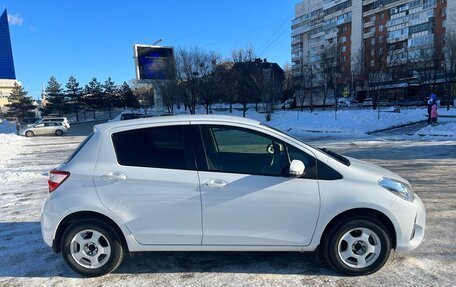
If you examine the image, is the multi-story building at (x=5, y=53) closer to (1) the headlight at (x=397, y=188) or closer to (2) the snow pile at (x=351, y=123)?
(2) the snow pile at (x=351, y=123)

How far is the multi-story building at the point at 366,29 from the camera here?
57253 mm

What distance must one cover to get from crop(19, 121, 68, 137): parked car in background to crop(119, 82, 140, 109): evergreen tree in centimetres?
5812

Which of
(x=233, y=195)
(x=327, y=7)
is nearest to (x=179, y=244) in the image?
(x=233, y=195)

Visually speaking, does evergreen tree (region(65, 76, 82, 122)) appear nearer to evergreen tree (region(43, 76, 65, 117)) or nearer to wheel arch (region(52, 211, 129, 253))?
evergreen tree (region(43, 76, 65, 117))

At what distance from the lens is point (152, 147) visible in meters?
3.68

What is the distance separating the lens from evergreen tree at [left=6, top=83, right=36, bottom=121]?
75312mm

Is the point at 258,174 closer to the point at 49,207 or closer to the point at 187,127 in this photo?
the point at 187,127

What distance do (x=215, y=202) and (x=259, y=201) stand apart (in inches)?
17.6

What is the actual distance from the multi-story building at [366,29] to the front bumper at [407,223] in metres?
36.6

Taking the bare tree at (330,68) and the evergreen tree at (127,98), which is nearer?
the bare tree at (330,68)

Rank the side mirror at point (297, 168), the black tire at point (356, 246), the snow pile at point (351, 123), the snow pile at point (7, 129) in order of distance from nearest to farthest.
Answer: the side mirror at point (297, 168) → the black tire at point (356, 246) → the snow pile at point (351, 123) → the snow pile at point (7, 129)

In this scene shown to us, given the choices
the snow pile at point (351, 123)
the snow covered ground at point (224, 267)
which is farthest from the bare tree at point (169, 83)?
the snow covered ground at point (224, 267)

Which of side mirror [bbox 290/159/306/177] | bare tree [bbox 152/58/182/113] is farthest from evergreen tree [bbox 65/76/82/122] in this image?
side mirror [bbox 290/159/306/177]

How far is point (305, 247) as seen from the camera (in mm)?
3604
